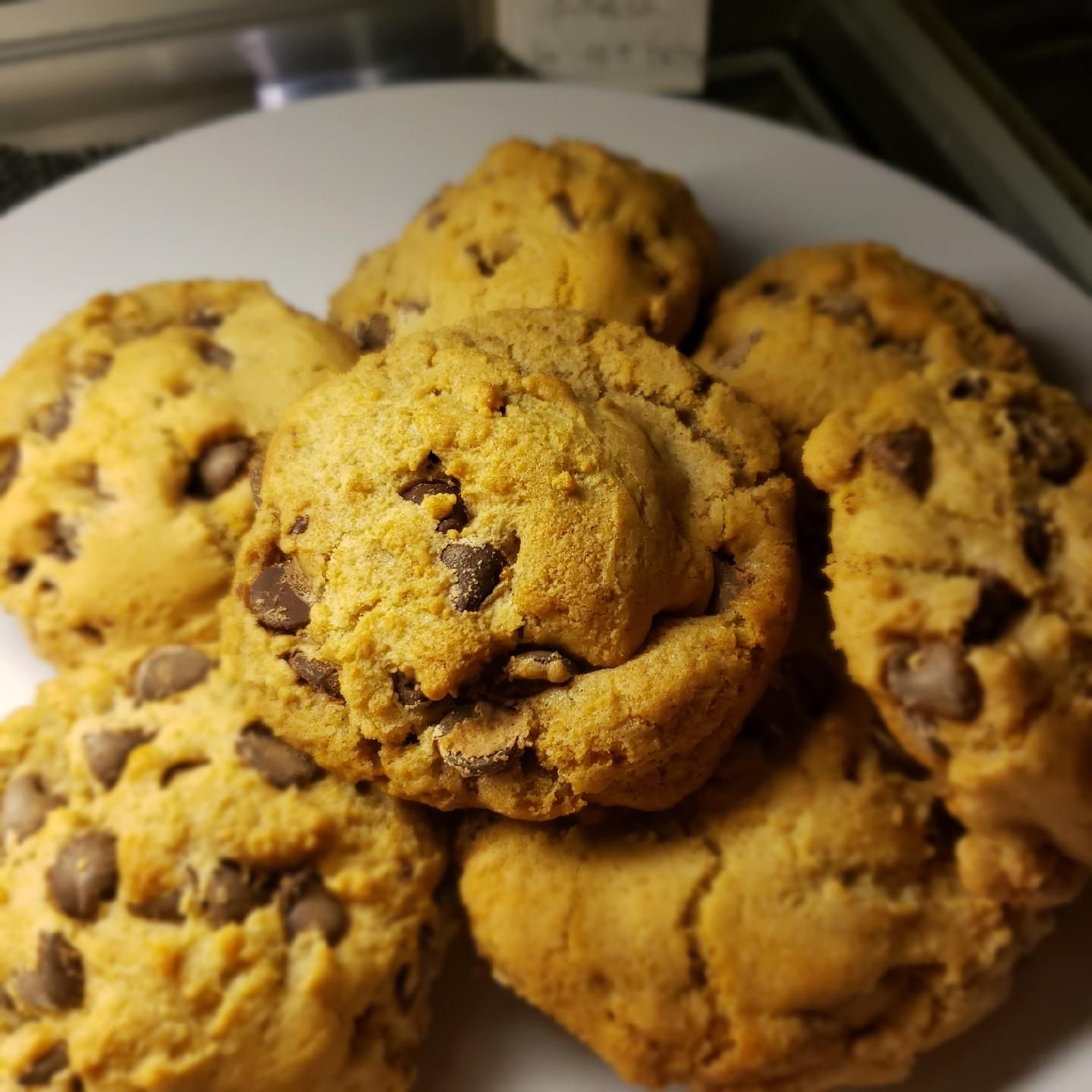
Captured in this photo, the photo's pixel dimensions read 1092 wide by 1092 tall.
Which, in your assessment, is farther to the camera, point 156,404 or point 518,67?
point 518,67

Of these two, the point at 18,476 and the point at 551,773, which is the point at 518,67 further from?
the point at 551,773

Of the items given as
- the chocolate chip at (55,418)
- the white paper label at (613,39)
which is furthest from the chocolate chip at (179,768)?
the white paper label at (613,39)

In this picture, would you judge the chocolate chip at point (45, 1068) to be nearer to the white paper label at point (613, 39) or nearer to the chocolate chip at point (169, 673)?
the chocolate chip at point (169, 673)

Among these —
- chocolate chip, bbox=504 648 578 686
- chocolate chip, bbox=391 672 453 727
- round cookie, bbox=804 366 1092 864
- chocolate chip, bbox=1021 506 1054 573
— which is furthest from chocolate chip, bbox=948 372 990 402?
chocolate chip, bbox=391 672 453 727

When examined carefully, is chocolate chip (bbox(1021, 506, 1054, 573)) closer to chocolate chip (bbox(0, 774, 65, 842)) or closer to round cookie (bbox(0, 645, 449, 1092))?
round cookie (bbox(0, 645, 449, 1092))

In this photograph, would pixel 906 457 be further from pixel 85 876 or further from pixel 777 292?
pixel 85 876

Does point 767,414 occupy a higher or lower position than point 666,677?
higher

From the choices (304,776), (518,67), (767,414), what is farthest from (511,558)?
(518,67)

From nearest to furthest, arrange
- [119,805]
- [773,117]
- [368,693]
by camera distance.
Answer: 1. [368,693]
2. [119,805]
3. [773,117]
